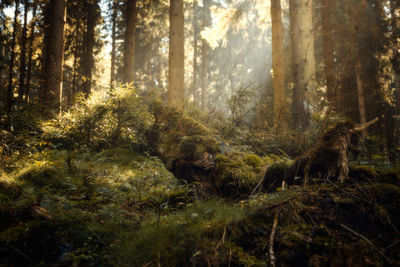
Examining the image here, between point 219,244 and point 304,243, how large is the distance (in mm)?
648

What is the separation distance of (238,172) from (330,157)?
4.27 ft

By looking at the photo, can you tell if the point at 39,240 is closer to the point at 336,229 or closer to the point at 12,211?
the point at 12,211

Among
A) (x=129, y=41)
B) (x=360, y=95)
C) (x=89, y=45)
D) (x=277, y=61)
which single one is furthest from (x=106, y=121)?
(x=89, y=45)

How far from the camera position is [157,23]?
73.8ft

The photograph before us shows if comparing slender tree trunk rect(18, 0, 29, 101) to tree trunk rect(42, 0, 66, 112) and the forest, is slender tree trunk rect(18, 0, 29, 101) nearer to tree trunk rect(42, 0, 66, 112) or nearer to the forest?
the forest

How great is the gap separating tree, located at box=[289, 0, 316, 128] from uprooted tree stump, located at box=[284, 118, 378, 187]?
630 cm

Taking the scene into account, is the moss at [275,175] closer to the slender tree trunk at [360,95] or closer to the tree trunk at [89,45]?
the slender tree trunk at [360,95]

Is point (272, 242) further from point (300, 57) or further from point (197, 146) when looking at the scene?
point (300, 57)

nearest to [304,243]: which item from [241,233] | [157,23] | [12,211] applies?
[241,233]

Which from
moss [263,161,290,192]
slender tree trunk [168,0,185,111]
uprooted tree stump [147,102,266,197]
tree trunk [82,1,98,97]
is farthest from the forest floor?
tree trunk [82,1,98,97]

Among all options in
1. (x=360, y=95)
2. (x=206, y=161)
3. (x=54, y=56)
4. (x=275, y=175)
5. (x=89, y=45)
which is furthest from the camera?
(x=89, y=45)

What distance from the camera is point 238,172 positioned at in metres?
3.52

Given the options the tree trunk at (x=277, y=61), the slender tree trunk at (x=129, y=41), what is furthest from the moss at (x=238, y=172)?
the slender tree trunk at (x=129, y=41)

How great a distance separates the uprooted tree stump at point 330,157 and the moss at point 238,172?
60 centimetres
